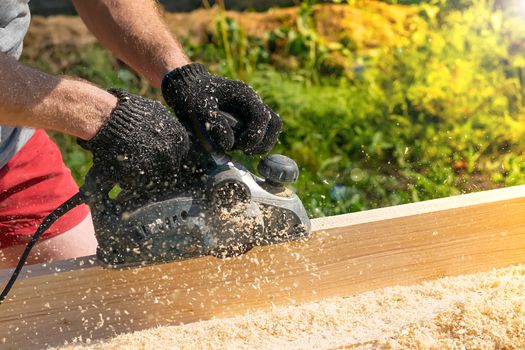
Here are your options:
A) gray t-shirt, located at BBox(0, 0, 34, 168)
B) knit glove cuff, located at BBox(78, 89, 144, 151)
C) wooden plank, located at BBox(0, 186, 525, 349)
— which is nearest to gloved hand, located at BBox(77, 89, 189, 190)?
knit glove cuff, located at BBox(78, 89, 144, 151)

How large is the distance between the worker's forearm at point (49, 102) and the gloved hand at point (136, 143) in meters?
0.03

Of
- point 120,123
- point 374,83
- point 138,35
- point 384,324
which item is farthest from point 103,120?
point 374,83

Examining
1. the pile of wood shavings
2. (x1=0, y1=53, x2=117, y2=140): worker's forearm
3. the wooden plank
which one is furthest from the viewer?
the wooden plank

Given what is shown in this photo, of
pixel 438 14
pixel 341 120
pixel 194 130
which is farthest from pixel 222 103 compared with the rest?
pixel 438 14

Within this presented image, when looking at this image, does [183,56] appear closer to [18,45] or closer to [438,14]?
[18,45]

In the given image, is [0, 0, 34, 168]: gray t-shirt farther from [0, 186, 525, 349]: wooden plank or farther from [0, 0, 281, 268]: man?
[0, 186, 525, 349]: wooden plank

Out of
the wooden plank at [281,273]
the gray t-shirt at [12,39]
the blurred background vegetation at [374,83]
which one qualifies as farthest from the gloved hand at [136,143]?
the blurred background vegetation at [374,83]

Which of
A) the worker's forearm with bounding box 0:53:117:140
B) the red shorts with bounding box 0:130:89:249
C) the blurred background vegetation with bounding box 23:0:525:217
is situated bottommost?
the blurred background vegetation with bounding box 23:0:525:217

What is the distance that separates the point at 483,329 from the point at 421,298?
357mm

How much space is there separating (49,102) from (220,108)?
18.6 inches

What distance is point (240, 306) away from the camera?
241 cm

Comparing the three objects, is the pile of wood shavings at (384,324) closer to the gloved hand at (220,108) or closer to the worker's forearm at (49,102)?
the gloved hand at (220,108)

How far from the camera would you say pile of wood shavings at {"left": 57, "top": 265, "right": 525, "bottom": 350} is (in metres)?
2.10

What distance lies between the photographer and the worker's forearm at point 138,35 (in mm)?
2494
